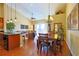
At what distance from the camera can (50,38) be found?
3.26 meters

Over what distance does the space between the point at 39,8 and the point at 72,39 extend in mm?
1169

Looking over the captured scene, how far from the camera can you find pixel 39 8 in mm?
3158

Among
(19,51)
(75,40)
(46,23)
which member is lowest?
(19,51)

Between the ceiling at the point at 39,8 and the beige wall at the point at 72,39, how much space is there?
17cm

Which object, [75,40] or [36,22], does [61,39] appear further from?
[36,22]

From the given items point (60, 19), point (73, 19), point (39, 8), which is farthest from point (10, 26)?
point (73, 19)

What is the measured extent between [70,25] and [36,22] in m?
0.89

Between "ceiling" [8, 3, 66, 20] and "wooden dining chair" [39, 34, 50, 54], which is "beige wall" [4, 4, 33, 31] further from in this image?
"wooden dining chair" [39, 34, 50, 54]

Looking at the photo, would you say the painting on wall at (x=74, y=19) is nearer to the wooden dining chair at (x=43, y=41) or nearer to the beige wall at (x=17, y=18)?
the wooden dining chair at (x=43, y=41)

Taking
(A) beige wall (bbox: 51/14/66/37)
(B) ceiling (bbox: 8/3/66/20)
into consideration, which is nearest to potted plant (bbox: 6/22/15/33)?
(B) ceiling (bbox: 8/3/66/20)

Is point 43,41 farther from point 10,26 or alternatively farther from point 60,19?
point 10,26

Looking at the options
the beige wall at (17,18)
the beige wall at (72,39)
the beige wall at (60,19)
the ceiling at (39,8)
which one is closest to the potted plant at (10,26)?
the beige wall at (17,18)

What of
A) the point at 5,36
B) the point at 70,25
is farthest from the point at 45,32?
the point at 5,36

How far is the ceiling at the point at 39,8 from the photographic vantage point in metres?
3.08
